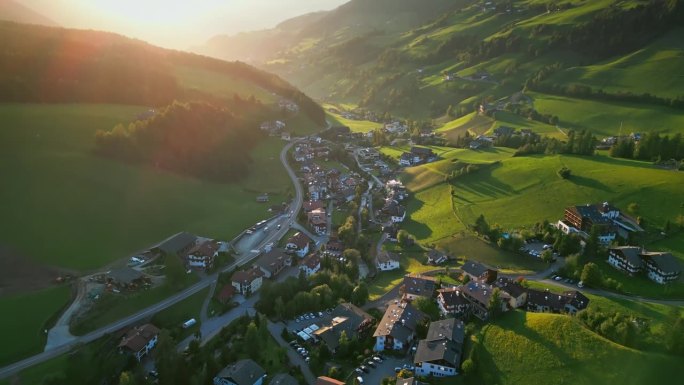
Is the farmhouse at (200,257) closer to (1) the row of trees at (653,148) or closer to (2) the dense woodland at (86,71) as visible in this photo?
(2) the dense woodland at (86,71)

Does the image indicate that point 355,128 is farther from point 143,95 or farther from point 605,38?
point 605,38

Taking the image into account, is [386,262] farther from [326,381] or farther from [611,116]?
[611,116]

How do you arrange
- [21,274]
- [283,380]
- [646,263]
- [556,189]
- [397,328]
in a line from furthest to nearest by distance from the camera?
[556,189]
[21,274]
[646,263]
[397,328]
[283,380]

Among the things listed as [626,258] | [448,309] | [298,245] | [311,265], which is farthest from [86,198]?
[626,258]

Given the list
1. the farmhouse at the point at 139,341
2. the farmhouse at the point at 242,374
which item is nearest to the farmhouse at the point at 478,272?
the farmhouse at the point at 242,374

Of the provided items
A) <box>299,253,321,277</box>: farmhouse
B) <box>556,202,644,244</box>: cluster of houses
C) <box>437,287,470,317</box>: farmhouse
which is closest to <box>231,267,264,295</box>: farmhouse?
<box>299,253,321,277</box>: farmhouse

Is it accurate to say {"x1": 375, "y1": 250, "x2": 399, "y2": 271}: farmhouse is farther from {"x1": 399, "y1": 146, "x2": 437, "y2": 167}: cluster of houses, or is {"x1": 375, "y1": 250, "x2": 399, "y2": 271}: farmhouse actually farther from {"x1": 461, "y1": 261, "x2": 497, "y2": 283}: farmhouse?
A: {"x1": 399, "y1": 146, "x2": 437, "y2": 167}: cluster of houses
